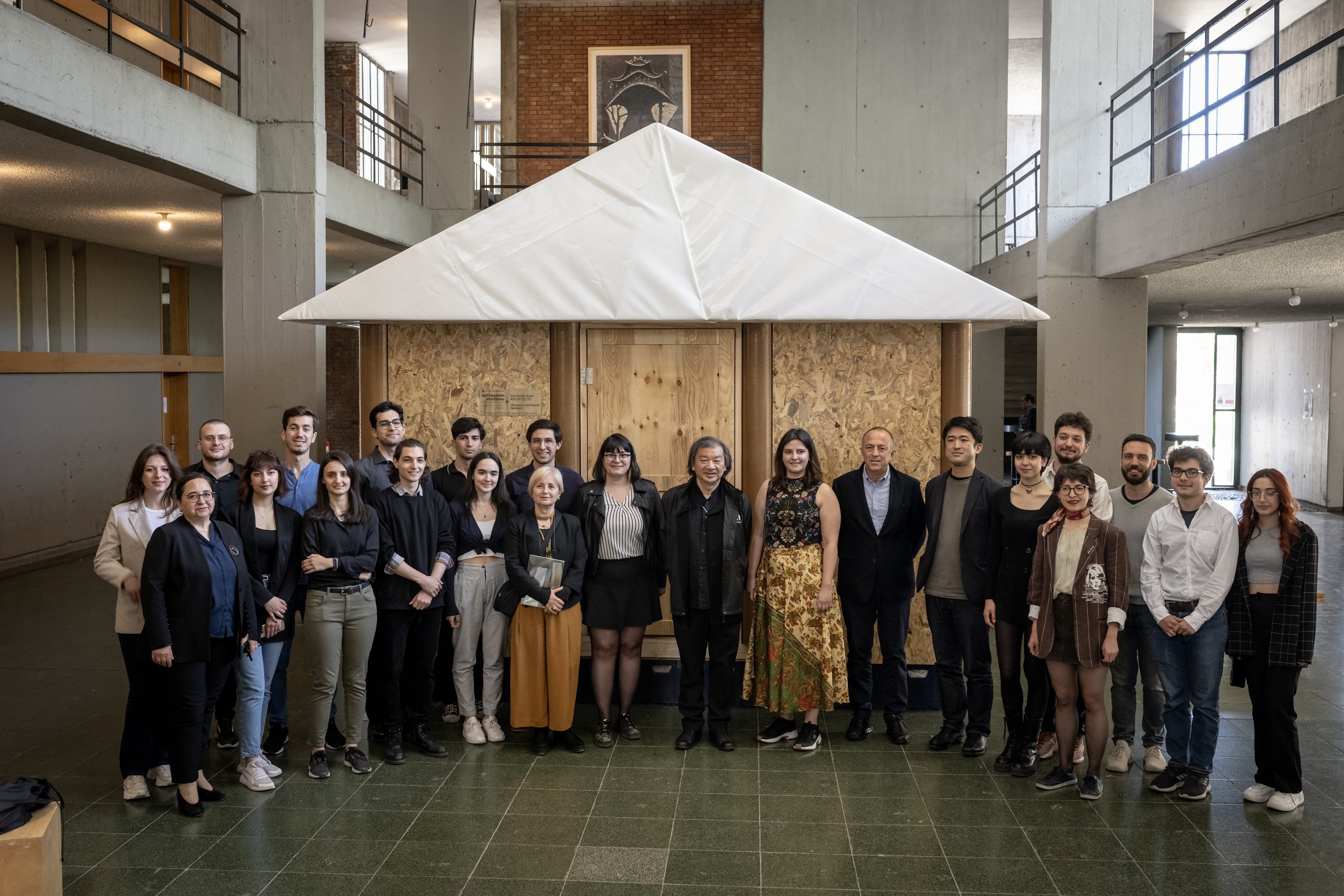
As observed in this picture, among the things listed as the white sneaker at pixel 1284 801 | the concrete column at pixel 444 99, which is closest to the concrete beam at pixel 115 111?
the concrete column at pixel 444 99

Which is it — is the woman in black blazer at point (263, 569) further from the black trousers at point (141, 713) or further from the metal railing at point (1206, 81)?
the metal railing at point (1206, 81)

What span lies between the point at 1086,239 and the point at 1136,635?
18.1 feet

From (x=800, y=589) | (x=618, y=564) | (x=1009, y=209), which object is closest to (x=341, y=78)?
(x=1009, y=209)

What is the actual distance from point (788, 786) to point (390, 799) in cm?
185

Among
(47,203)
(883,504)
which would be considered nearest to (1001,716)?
(883,504)

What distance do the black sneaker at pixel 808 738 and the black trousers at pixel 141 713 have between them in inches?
120

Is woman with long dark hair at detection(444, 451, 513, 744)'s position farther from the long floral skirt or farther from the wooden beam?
the wooden beam

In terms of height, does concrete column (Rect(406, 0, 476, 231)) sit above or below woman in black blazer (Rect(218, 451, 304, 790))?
above

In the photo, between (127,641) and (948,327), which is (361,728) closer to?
(127,641)

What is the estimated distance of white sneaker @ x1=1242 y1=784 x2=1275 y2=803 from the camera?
15.2 feet

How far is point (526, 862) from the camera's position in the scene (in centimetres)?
412

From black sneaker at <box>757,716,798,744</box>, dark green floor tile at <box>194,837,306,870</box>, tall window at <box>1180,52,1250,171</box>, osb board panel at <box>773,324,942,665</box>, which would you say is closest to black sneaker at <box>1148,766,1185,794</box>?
osb board panel at <box>773,324,942,665</box>

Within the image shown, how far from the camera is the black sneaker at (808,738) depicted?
5.39 meters

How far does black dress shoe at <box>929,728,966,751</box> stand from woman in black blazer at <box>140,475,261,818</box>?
3.40 metres
